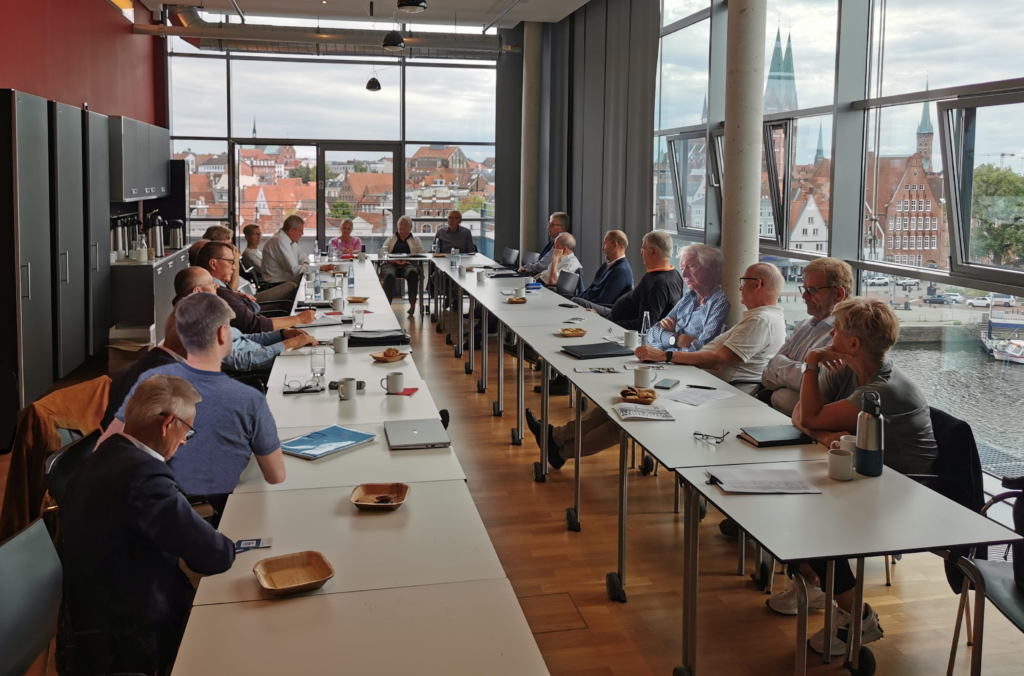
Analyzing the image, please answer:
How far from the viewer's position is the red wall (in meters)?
7.25

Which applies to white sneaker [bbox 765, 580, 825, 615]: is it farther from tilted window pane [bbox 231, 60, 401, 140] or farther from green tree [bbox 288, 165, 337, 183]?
green tree [bbox 288, 165, 337, 183]

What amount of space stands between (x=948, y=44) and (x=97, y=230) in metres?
7.27

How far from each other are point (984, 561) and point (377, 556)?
2010 millimetres

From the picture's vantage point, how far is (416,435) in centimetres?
326

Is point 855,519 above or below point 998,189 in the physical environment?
below

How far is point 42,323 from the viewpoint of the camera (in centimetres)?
664

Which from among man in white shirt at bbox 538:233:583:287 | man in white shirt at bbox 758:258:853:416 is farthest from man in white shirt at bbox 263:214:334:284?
man in white shirt at bbox 758:258:853:416

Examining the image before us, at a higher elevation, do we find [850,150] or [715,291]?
[850,150]

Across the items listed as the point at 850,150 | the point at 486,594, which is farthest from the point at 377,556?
the point at 850,150

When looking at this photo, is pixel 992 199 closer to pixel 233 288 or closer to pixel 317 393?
pixel 317 393

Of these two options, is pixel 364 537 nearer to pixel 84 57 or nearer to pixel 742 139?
pixel 742 139

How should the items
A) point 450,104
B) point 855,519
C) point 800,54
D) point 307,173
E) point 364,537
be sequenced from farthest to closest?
point 450,104
point 307,173
point 800,54
point 855,519
point 364,537

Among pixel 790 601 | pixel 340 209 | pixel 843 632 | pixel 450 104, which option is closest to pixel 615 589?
pixel 790 601

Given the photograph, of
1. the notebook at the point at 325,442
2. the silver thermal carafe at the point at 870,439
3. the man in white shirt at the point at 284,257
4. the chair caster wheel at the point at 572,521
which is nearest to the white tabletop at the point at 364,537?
the notebook at the point at 325,442
